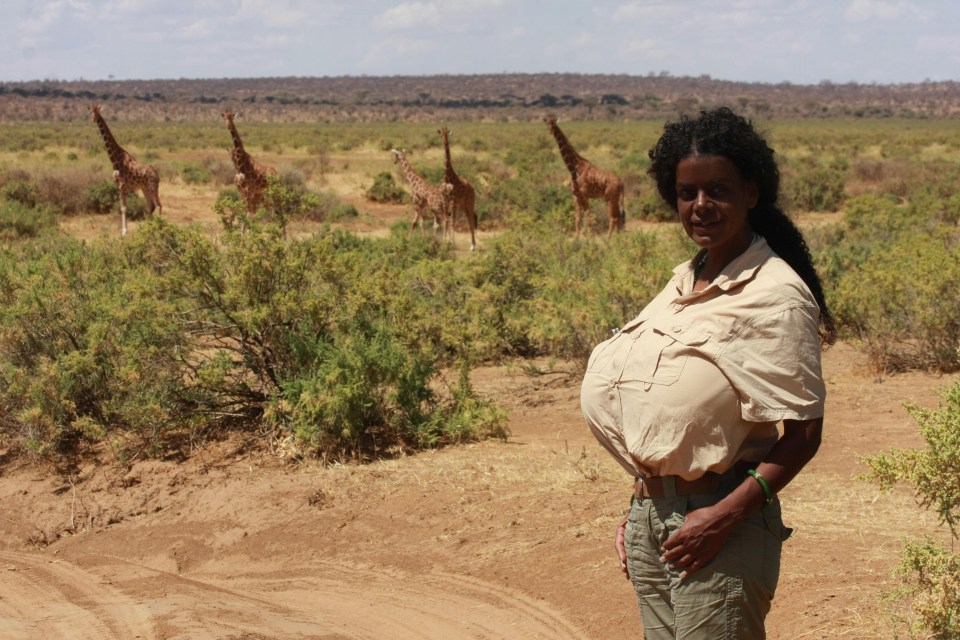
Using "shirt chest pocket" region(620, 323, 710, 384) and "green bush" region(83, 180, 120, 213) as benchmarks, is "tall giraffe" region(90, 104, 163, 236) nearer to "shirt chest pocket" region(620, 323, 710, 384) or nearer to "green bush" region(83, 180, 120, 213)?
"green bush" region(83, 180, 120, 213)

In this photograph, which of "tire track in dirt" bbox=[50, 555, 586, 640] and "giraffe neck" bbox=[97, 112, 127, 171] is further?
"giraffe neck" bbox=[97, 112, 127, 171]

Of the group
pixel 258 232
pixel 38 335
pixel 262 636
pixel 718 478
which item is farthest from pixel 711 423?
pixel 38 335

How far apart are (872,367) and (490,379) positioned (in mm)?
3511

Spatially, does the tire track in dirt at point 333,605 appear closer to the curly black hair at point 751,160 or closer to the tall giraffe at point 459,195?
the curly black hair at point 751,160

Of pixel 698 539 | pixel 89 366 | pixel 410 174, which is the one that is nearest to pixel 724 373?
pixel 698 539

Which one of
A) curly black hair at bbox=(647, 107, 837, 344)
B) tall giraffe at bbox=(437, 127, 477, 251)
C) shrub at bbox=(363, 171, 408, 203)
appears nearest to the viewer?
curly black hair at bbox=(647, 107, 837, 344)

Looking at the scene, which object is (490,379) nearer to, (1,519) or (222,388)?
(222,388)

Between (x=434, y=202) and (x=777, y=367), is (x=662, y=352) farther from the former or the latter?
(x=434, y=202)

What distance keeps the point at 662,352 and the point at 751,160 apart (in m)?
0.58

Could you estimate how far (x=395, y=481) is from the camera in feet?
21.1

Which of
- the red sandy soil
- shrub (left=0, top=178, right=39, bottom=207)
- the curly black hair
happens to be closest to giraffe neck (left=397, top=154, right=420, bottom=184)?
shrub (left=0, top=178, right=39, bottom=207)

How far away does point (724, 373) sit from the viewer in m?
2.47

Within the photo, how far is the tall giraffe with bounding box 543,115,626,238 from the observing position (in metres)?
18.0

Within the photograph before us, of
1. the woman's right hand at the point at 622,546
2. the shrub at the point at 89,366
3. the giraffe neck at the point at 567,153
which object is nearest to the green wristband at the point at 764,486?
the woman's right hand at the point at 622,546
